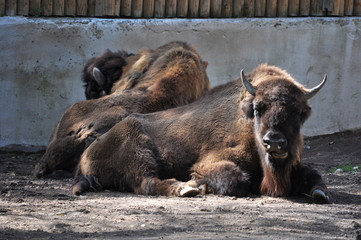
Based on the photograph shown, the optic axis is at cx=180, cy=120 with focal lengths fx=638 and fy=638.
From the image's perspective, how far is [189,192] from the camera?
6258mm

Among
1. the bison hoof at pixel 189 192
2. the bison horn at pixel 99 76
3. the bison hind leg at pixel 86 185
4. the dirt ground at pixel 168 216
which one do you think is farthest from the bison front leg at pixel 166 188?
the bison horn at pixel 99 76

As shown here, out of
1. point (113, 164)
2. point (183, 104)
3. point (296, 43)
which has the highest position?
point (296, 43)

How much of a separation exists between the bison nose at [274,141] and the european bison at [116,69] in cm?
300

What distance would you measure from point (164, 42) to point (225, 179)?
450 centimetres

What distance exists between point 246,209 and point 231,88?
1.97 meters

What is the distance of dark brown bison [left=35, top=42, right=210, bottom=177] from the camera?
808cm

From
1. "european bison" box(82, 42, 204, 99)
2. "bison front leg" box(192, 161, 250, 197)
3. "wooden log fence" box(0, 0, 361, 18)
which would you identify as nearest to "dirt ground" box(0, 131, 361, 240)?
"bison front leg" box(192, 161, 250, 197)

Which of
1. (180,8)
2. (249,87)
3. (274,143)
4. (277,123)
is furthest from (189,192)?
(180,8)

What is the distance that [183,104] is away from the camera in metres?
8.08

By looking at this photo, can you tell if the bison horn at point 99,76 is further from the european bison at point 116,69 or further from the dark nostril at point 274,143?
the dark nostril at point 274,143

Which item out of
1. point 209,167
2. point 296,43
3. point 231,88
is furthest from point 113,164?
point 296,43

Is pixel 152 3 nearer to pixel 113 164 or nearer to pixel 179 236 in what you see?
pixel 113 164

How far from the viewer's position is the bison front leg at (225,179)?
6371 mm

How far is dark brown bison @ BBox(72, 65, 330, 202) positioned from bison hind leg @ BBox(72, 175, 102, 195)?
11 millimetres
